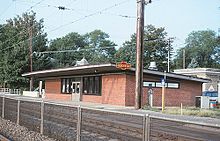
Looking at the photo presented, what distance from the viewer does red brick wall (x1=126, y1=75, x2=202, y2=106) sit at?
33.9 meters

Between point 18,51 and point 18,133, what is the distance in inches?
2329

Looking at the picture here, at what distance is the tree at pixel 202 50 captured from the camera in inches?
3701

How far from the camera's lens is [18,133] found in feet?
37.1

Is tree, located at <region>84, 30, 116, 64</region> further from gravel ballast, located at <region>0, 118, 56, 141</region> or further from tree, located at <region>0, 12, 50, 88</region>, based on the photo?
gravel ballast, located at <region>0, 118, 56, 141</region>

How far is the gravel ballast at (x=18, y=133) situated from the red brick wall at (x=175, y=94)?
20.8 metres

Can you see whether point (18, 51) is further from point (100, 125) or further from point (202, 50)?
point (100, 125)

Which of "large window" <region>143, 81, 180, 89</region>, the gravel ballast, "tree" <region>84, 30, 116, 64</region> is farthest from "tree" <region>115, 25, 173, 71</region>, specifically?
the gravel ballast

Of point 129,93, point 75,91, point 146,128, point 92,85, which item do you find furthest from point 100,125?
point 75,91

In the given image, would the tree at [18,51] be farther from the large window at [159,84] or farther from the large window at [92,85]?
the large window at [159,84]

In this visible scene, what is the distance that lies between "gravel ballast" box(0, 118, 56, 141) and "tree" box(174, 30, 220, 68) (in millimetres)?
82922

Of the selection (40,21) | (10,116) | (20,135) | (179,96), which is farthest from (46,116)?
(40,21)

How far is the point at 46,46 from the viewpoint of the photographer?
253ft

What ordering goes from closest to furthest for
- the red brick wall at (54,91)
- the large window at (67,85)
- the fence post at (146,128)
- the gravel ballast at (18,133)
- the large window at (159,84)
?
1. the fence post at (146,128)
2. the gravel ballast at (18,133)
3. the large window at (159,84)
4. the large window at (67,85)
5. the red brick wall at (54,91)

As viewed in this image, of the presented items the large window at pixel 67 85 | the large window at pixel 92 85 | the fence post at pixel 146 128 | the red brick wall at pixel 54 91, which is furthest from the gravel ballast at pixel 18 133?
the red brick wall at pixel 54 91
